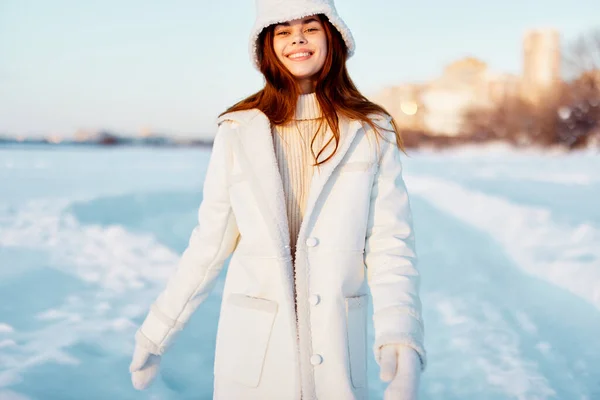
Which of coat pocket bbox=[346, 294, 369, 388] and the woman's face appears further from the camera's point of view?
the woman's face

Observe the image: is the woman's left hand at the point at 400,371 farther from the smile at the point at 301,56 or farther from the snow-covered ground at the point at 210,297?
the snow-covered ground at the point at 210,297

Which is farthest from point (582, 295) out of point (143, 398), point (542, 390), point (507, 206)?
point (507, 206)

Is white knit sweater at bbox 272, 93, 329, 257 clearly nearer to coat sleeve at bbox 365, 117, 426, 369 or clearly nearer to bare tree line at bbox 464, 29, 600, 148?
coat sleeve at bbox 365, 117, 426, 369

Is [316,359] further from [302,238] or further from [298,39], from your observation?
[298,39]

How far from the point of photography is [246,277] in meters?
1.76

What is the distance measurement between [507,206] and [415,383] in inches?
298

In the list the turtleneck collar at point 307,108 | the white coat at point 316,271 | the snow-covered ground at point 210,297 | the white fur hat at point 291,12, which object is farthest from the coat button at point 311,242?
the snow-covered ground at point 210,297

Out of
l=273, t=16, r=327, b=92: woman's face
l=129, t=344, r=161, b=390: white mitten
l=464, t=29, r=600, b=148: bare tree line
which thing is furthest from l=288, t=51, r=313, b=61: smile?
l=464, t=29, r=600, b=148: bare tree line

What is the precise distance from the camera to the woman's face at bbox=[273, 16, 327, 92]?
6.15 feet

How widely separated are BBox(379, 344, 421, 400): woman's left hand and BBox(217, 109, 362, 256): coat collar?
1.29 feet

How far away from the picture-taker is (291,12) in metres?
1.80

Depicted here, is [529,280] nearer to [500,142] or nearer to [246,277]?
[246,277]

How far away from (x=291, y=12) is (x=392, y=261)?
795mm

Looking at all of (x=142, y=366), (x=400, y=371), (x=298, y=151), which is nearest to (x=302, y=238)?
(x=298, y=151)
